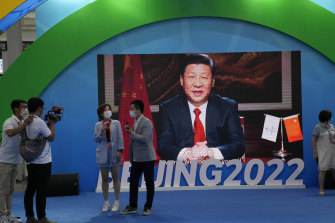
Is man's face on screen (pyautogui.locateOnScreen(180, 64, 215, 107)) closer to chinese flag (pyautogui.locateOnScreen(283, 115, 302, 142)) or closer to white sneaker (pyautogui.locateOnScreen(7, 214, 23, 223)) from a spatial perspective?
chinese flag (pyautogui.locateOnScreen(283, 115, 302, 142))

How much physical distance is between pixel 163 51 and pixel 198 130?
1.49 meters

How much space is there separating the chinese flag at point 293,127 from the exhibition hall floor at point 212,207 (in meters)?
0.91

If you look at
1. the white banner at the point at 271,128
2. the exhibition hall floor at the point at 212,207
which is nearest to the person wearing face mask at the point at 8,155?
the exhibition hall floor at the point at 212,207

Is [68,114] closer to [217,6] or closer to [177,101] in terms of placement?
[177,101]

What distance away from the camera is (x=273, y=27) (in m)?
6.81

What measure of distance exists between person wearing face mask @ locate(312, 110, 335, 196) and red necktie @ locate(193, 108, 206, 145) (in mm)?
1825

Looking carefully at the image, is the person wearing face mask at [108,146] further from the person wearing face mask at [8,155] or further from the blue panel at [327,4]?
the blue panel at [327,4]

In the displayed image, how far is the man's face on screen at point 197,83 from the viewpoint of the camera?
6895mm

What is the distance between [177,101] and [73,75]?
186cm

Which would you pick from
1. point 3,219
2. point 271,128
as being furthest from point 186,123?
point 3,219

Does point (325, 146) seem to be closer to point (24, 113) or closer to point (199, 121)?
point (199, 121)

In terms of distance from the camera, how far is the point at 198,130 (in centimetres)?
686

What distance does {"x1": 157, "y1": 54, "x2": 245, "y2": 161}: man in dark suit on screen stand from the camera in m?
6.84

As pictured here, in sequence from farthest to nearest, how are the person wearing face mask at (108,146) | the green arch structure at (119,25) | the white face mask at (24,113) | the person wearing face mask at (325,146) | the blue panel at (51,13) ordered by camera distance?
the blue panel at (51,13) → the green arch structure at (119,25) → the person wearing face mask at (325,146) → the person wearing face mask at (108,146) → the white face mask at (24,113)
